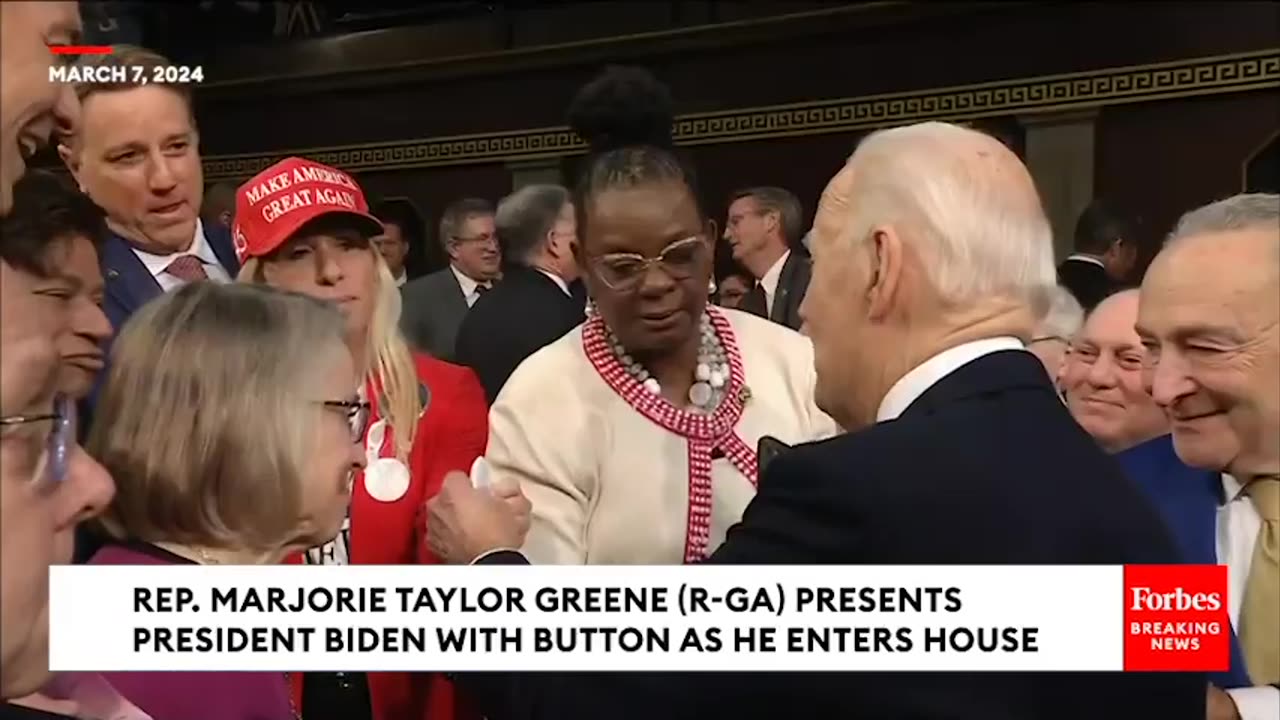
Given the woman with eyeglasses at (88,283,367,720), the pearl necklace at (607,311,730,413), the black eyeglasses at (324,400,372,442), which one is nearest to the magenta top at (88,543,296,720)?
the woman with eyeglasses at (88,283,367,720)

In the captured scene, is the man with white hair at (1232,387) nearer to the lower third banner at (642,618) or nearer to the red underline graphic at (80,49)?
the lower third banner at (642,618)

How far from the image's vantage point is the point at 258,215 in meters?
0.98

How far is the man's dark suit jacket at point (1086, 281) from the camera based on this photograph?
1541 mm

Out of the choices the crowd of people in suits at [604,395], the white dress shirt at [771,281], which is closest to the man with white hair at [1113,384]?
the crowd of people in suits at [604,395]

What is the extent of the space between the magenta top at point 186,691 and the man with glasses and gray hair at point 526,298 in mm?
374

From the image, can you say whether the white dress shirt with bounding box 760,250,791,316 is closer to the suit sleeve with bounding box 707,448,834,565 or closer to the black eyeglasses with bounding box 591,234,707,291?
the black eyeglasses with bounding box 591,234,707,291

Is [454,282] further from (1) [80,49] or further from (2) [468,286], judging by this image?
(1) [80,49]

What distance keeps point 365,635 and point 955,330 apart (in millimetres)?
424

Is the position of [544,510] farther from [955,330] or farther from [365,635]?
[955,330]

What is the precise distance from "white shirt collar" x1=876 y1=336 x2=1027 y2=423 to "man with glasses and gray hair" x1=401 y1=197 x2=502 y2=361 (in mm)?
475

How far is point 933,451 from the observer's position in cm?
61

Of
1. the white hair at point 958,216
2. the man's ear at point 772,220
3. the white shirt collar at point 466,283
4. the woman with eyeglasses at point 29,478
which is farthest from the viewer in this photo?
the man's ear at point 772,220

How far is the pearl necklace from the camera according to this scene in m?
0.92

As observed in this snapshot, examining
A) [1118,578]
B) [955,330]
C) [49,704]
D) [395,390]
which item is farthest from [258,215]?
[1118,578]
